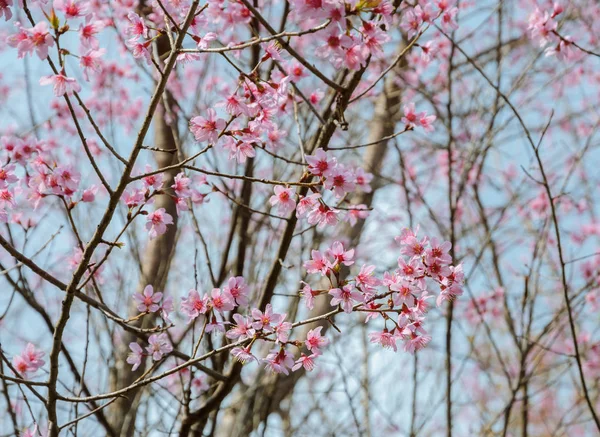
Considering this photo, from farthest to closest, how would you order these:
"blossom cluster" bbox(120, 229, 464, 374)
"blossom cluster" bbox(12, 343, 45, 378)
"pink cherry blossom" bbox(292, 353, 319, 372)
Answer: "blossom cluster" bbox(12, 343, 45, 378)
"pink cherry blossom" bbox(292, 353, 319, 372)
"blossom cluster" bbox(120, 229, 464, 374)

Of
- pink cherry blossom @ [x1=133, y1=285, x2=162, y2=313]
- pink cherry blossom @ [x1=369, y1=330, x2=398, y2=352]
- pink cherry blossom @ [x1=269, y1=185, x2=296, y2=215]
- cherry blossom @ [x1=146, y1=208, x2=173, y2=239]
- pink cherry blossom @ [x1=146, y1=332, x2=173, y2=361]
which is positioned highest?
pink cherry blossom @ [x1=269, y1=185, x2=296, y2=215]

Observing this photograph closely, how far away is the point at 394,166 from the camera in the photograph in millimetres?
5207

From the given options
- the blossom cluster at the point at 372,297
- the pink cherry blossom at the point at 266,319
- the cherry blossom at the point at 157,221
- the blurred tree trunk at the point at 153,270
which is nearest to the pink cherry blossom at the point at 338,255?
the blossom cluster at the point at 372,297

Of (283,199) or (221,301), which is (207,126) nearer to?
(283,199)

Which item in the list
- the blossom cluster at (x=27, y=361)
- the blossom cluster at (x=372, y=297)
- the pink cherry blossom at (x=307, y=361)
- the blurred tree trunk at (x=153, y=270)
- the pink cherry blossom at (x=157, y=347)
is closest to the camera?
the blossom cluster at (x=372, y=297)

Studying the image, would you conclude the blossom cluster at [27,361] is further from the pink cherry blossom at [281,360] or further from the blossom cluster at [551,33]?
the blossom cluster at [551,33]

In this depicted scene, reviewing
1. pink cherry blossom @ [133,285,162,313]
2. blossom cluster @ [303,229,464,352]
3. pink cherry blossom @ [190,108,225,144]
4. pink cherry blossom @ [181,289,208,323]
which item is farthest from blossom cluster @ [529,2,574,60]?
pink cherry blossom @ [133,285,162,313]

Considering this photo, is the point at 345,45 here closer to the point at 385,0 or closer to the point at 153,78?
the point at 385,0

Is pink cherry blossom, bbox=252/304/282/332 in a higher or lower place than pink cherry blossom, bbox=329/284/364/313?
lower

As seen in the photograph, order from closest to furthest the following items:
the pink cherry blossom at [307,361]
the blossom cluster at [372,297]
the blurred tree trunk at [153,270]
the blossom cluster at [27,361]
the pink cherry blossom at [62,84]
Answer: the pink cherry blossom at [62,84]
the blossom cluster at [372,297]
the pink cherry blossom at [307,361]
the blossom cluster at [27,361]
the blurred tree trunk at [153,270]

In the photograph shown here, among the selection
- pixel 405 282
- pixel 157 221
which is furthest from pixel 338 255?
pixel 157 221

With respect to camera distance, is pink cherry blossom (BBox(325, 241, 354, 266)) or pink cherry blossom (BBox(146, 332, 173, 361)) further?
pink cherry blossom (BBox(146, 332, 173, 361))

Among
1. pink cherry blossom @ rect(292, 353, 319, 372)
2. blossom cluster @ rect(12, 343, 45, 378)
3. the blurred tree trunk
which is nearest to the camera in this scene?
pink cherry blossom @ rect(292, 353, 319, 372)

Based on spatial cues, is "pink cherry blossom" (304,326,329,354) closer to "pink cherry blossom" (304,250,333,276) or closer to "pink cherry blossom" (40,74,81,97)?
"pink cherry blossom" (304,250,333,276)
